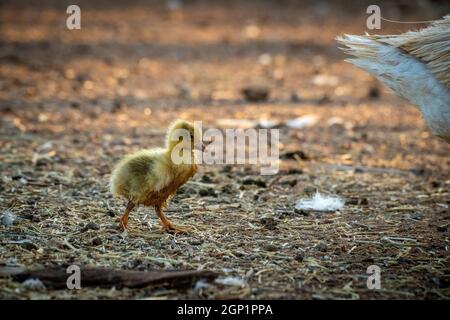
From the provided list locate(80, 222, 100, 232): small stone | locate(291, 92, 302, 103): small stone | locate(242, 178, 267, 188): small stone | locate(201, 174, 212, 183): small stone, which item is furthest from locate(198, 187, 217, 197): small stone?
locate(291, 92, 302, 103): small stone

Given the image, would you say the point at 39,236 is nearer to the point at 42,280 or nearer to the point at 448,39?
the point at 42,280

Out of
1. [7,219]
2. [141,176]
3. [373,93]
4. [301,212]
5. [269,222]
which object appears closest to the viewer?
[141,176]

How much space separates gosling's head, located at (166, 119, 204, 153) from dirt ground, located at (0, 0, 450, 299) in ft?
2.10

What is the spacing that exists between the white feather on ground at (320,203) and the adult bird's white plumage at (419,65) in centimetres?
99

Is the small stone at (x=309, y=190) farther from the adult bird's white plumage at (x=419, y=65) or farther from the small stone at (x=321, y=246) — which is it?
the small stone at (x=321, y=246)

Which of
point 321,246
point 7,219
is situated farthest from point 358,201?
point 7,219

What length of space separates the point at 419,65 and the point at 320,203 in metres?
1.38

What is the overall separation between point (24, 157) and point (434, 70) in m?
4.04

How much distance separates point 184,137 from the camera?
198 inches

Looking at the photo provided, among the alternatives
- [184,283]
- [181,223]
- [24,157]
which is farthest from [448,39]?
[24,157]

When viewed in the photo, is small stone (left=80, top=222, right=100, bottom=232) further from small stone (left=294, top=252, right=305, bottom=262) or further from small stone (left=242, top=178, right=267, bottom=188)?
small stone (left=242, top=178, right=267, bottom=188)

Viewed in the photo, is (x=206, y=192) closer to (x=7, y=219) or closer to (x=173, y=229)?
(x=173, y=229)

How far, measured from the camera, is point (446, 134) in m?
5.33

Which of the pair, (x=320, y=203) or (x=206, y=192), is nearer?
(x=320, y=203)
